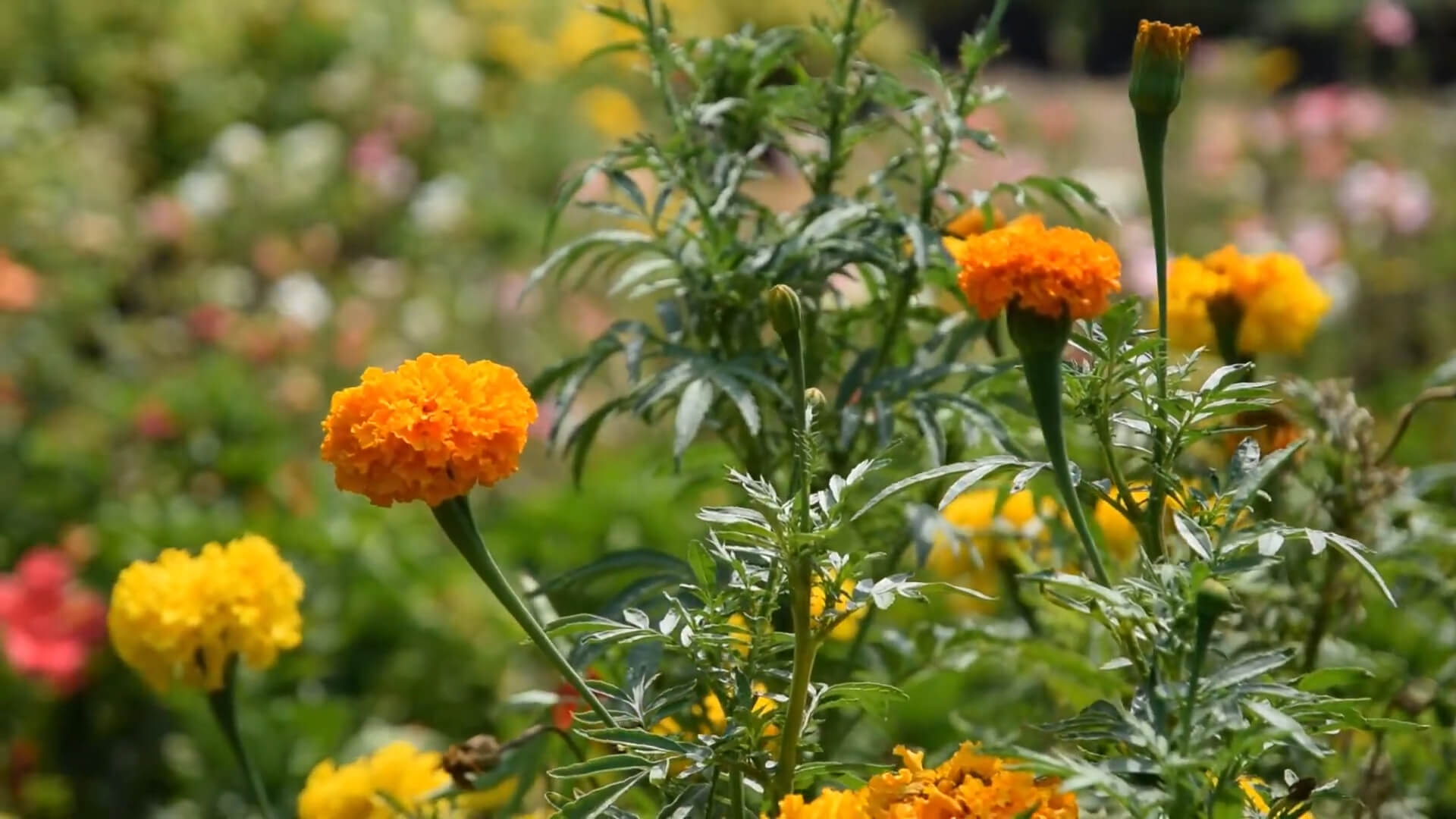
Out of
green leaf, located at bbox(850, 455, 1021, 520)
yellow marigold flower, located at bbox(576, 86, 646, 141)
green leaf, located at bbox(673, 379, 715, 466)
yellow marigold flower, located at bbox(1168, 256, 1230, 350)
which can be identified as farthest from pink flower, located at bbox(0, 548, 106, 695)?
yellow marigold flower, located at bbox(576, 86, 646, 141)

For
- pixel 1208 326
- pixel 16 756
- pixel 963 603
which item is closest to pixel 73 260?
pixel 16 756

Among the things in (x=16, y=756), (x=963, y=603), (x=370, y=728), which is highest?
(x=963, y=603)

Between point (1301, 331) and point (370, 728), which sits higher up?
point (1301, 331)

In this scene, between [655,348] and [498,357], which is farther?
[498,357]

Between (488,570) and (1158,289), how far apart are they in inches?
17.1

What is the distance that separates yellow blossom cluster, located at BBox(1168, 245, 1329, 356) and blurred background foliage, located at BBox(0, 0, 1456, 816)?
0.47ft

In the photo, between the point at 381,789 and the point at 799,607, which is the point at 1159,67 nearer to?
the point at 799,607

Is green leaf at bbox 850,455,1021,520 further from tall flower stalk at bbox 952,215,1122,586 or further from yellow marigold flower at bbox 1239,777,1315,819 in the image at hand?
yellow marigold flower at bbox 1239,777,1315,819

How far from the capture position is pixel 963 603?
2.21m

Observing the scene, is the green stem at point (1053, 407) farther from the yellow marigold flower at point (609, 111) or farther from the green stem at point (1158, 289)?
the yellow marigold flower at point (609, 111)

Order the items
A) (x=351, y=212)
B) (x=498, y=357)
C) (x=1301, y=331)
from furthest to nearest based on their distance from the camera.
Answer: (x=351, y=212) → (x=498, y=357) → (x=1301, y=331)

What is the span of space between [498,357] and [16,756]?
6.73 feet

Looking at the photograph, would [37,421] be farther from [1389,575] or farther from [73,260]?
[1389,575]

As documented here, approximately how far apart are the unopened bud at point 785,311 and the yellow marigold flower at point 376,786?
1.60 ft
